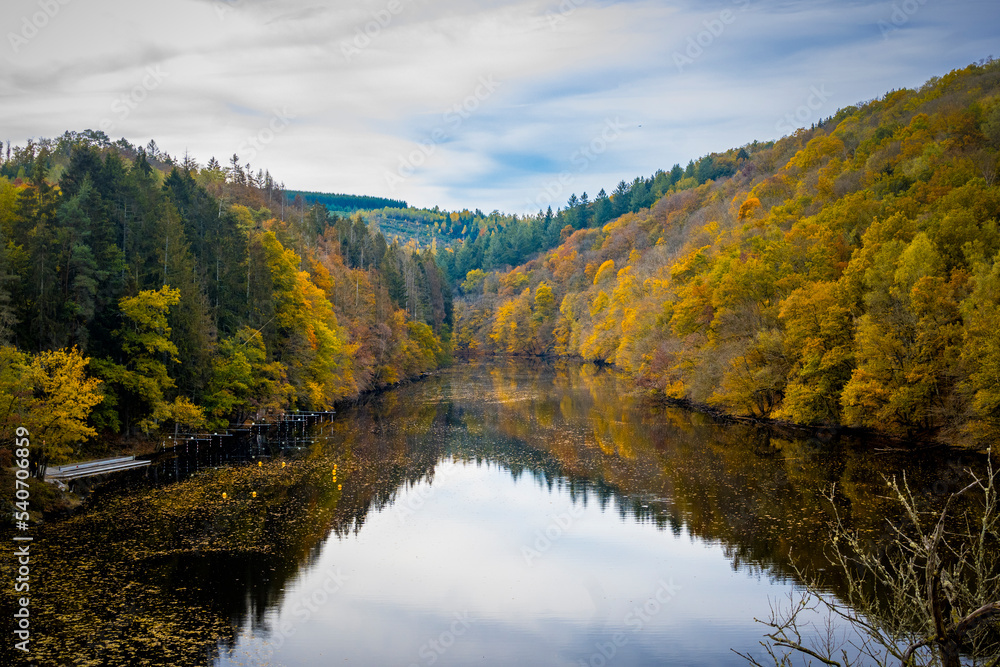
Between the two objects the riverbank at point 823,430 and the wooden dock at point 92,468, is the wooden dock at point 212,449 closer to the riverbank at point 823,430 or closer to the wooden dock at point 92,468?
the wooden dock at point 92,468

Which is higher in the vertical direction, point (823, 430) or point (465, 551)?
point (823, 430)

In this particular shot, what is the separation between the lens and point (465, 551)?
28297mm

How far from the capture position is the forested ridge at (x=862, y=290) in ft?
132

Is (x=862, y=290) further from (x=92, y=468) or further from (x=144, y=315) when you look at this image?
(x=92, y=468)

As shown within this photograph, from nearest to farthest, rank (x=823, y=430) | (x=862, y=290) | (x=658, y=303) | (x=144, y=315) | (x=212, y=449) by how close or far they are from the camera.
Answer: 1. (x=144, y=315)
2. (x=212, y=449)
3. (x=862, y=290)
4. (x=823, y=430)
5. (x=658, y=303)

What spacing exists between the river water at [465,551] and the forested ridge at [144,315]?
266 inches

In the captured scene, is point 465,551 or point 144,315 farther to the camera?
point 144,315

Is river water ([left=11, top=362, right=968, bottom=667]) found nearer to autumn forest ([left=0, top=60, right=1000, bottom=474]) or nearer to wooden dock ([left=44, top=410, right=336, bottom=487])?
wooden dock ([left=44, top=410, right=336, bottom=487])

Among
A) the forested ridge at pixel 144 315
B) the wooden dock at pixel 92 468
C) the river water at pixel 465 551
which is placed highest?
the forested ridge at pixel 144 315

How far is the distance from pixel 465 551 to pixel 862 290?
34008 millimetres

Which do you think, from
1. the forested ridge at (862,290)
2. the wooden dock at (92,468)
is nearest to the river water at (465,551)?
the wooden dock at (92,468)

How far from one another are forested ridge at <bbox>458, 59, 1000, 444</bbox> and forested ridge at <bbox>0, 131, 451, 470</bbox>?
32338mm

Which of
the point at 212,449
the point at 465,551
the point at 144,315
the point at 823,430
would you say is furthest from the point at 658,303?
the point at 465,551

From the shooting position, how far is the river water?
20.3m
